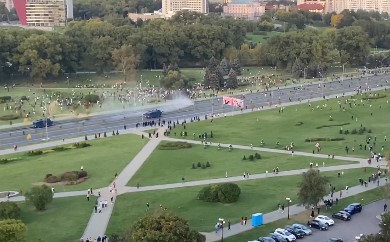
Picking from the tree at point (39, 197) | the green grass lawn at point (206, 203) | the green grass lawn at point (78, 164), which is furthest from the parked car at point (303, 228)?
the green grass lawn at point (78, 164)

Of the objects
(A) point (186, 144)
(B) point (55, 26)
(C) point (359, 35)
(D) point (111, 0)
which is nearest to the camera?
(A) point (186, 144)

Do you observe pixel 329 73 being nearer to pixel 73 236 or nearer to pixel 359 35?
pixel 359 35

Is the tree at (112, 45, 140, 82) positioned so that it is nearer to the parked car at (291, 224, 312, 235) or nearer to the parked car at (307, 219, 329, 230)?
the parked car at (307, 219, 329, 230)

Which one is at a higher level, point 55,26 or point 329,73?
point 55,26

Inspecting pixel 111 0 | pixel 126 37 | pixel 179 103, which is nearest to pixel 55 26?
pixel 111 0

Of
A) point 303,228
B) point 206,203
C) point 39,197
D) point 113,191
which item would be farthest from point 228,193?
point 39,197

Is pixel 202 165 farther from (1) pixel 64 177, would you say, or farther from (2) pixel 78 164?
(1) pixel 64 177

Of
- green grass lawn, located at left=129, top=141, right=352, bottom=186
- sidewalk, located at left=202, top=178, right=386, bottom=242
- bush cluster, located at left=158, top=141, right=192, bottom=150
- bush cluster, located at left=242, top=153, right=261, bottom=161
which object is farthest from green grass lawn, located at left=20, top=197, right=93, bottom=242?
bush cluster, located at left=158, top=141, right=192, bottom=150

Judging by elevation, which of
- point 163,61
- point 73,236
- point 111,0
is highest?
point 111,0
